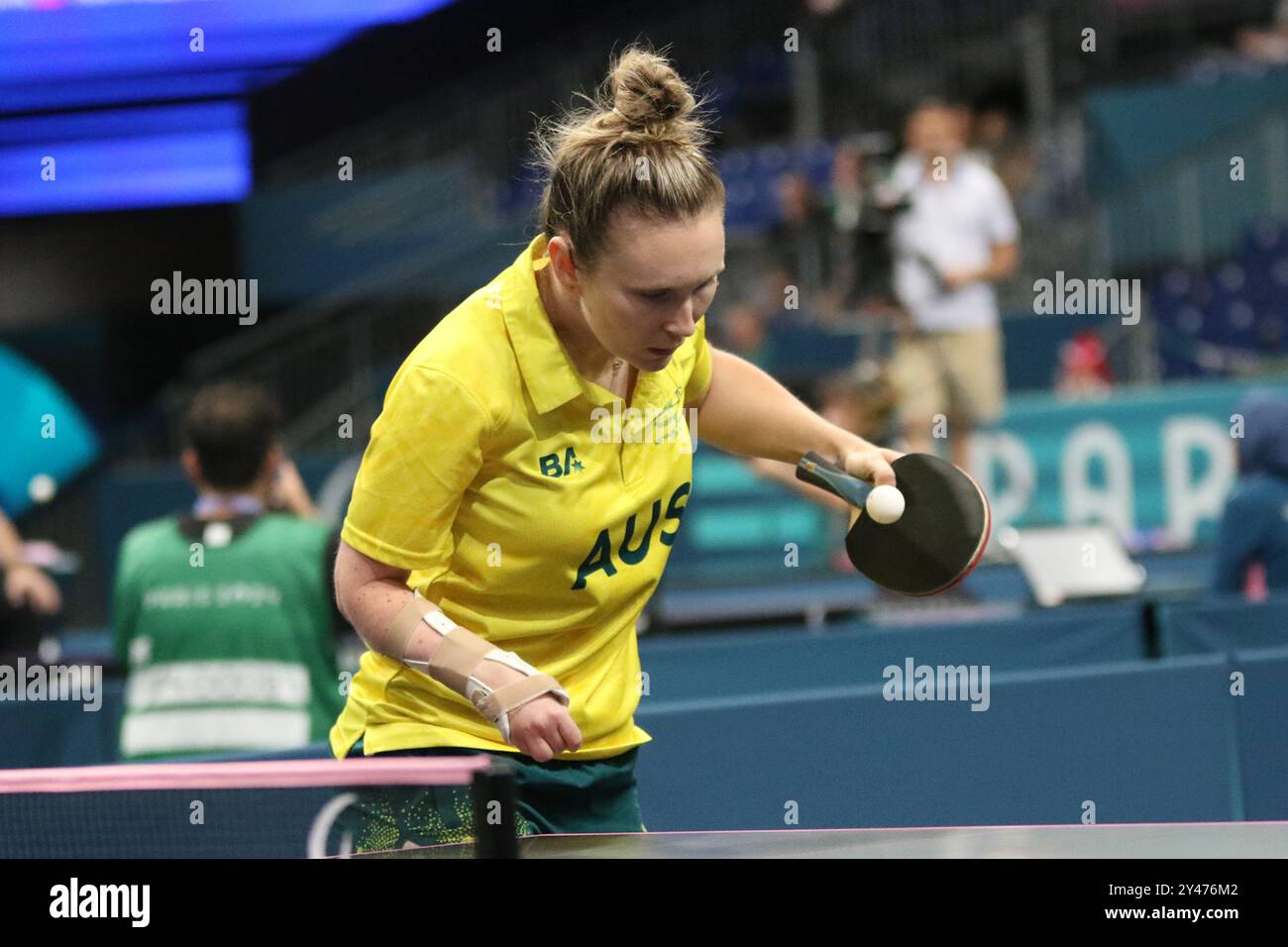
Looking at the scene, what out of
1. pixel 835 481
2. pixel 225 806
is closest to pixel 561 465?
pixel 835 481

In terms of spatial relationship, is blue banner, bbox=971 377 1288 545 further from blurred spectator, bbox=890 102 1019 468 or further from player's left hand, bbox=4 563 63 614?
player's left hand, bbox=4 563 63 614

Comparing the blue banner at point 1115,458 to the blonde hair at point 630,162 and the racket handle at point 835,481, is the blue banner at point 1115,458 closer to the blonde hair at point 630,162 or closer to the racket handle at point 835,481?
the racket handle at point 835,481

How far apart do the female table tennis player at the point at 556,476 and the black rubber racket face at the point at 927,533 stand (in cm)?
6

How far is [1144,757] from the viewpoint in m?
4.27

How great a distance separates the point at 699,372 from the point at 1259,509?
3256mm

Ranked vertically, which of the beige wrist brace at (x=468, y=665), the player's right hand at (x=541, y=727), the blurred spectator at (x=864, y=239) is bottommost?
the player's right hand at (x=541, y=727)

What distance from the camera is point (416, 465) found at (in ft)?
7.47

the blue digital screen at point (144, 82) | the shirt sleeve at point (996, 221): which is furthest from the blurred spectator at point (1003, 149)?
the blue digital screen at point (144, 82)

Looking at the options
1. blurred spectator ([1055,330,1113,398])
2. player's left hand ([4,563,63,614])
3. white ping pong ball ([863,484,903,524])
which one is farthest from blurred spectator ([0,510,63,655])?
blurred spectator ([1055,330,1113,398])

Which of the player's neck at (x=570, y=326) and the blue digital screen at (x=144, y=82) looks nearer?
the player's neck at (x=570, y=326)

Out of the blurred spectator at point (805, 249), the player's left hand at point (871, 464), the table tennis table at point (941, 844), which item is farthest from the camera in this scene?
the blurred spectator at point (805, 249)

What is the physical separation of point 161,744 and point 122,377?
9.87m

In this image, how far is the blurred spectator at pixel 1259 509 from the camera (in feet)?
17.4

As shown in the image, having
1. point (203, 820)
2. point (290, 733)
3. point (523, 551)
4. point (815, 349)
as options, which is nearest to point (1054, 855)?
point (523, 551)
